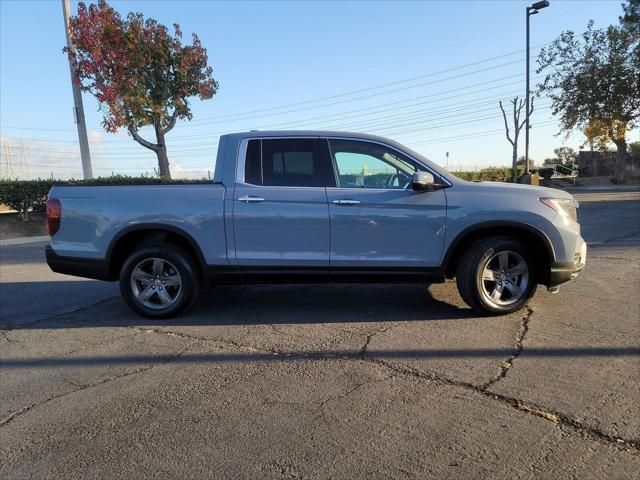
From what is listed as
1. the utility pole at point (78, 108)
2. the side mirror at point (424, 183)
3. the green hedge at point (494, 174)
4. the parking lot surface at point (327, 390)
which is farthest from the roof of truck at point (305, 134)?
the green hedge at point (494, 174)

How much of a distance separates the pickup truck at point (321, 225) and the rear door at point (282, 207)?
0.01 metres

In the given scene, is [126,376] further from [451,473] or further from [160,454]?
[451,473]

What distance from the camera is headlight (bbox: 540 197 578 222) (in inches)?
198

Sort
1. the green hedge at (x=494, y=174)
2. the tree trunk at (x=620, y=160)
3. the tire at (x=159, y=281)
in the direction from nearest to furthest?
the tire at (x=159, y=281) → the green hedge at (x=494, y=174) → the tree trunk at (x=620, y=160)

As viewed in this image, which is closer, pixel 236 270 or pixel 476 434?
pixel 476 434

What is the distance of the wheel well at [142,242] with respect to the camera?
208 inches

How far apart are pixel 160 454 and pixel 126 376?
126cm

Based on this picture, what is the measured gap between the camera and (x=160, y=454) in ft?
9.22

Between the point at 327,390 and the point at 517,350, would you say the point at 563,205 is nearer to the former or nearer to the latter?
the point at 517,350

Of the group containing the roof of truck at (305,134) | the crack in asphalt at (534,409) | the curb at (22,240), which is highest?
the roof of truck at (305,134)

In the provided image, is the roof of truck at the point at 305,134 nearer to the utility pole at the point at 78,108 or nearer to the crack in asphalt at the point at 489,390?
the crack in asphalt at the point at 489,390

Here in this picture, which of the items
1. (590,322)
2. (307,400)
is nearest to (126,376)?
(307,400)

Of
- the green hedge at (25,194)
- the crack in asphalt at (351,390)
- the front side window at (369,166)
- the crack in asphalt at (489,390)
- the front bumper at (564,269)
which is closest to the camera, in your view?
the crack in asphalt at (489,390)

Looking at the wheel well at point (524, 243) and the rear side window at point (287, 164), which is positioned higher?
the rear side window at point (287, 164)
